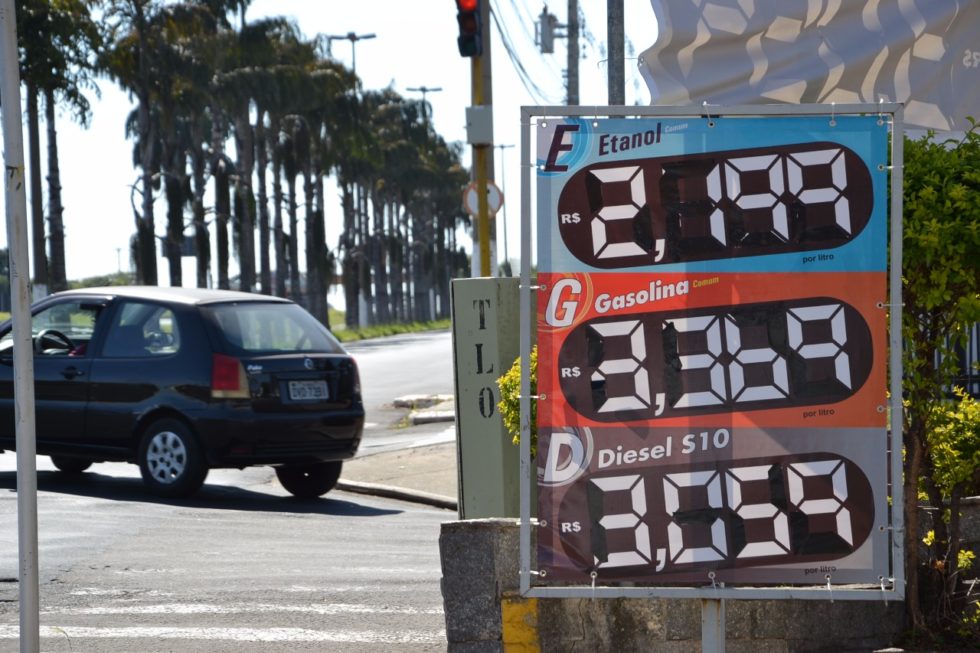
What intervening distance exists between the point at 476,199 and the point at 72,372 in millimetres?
5999

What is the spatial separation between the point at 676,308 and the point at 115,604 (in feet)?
13.3

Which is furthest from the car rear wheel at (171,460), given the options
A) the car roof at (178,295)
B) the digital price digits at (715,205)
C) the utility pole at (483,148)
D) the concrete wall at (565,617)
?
the digital price digits at (715,205)

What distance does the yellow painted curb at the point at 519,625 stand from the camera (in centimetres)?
539

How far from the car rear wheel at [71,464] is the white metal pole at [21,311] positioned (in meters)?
8.33

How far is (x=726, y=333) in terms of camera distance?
4730 millimetres

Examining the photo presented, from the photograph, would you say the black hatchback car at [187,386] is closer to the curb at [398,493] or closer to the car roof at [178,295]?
the car roof at [178,295]

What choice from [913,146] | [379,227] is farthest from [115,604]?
[379,227]

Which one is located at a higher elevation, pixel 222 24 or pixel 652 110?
pixel 222 24

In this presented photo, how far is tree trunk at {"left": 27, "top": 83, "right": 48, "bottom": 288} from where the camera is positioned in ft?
140

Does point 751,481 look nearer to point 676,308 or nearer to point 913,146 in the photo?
point 676,308

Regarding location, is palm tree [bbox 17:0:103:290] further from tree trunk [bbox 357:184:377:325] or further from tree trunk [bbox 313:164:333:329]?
tree trunk [bbox 357:184:377:325]

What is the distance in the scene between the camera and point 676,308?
472 centimetres

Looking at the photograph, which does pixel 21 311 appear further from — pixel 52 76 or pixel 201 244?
pixel 201 244

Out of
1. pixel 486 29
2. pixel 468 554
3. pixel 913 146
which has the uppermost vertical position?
pixel 486 29
